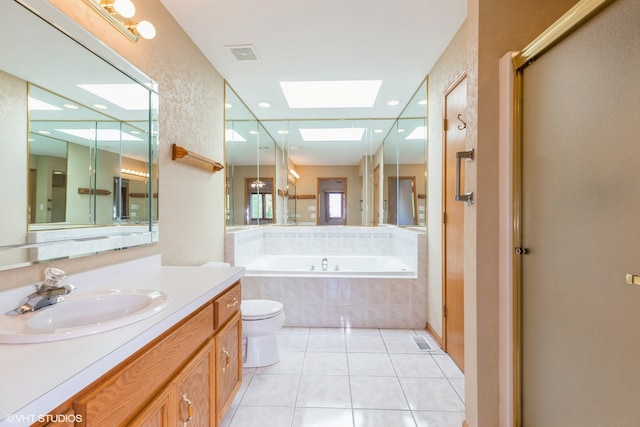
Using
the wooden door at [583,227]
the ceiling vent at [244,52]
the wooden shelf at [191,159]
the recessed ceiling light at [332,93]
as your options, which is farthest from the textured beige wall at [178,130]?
the wooden door at [583,227]

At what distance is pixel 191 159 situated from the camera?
2131 millimetres

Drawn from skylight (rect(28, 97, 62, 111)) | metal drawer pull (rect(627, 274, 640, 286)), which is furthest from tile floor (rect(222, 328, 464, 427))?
skylight (rect(28, 97, 62, 111))

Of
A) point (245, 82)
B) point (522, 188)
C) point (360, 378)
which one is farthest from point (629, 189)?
point (245, 82)

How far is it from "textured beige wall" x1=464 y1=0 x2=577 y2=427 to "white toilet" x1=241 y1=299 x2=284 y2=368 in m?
1.32

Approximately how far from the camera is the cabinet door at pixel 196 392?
3.39 feet

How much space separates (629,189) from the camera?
83 centimetres

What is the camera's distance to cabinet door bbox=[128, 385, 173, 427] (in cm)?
82

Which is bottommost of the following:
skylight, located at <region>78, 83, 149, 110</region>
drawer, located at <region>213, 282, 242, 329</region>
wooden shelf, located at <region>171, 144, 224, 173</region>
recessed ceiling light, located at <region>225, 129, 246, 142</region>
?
drawer, located at <region>213, 282, 242, 329</region>

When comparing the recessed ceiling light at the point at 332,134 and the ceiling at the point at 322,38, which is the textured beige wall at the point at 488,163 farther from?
the recessed ceiling light at the point at 332,134

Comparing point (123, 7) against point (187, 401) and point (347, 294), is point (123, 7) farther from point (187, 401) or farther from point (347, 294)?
point (347, 294)

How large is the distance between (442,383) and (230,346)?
57.4 inches

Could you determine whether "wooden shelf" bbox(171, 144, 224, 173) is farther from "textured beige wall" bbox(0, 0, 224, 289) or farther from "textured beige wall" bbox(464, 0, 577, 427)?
"textured beige wall" bbox(464, 0, 577, 427)

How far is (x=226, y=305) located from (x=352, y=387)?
1076 mm

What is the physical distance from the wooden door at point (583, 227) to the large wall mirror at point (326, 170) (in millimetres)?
1787
